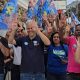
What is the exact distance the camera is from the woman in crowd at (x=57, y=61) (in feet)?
29.0

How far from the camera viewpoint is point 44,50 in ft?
29.9

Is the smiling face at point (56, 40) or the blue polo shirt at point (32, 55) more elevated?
the smiling face at point (56, 40)

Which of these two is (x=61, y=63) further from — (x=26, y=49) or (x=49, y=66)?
(x=26, y=49)

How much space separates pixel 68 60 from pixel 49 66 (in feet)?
Result: 1.35

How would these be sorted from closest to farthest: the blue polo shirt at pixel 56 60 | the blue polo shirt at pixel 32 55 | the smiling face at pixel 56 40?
the blue polo shirt at pixel 32 55, the blue polo shirt at pixel 56 60, the smiling face at pixel 56 40

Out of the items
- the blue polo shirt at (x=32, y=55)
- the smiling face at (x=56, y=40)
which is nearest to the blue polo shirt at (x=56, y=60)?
the smiling face at (x=56, y=40)

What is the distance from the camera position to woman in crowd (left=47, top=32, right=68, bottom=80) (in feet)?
29.0

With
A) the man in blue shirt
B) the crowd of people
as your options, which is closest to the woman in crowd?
the crowd of people

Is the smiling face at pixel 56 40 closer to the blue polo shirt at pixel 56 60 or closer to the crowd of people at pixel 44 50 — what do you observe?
the crowd of people at pixel 44 50

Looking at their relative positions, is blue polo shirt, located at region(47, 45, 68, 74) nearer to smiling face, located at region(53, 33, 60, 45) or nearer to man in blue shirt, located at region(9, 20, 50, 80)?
smiling face, located at region(53, 33, 60, 45)

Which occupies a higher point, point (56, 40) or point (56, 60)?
point (56, 40)

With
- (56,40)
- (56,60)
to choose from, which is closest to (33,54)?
(56,60)

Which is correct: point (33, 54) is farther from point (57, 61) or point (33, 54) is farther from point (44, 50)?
point (44, 50)

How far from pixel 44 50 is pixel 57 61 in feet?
1.42
